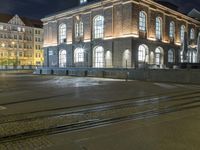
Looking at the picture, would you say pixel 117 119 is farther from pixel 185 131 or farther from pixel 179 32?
pixel 179 32

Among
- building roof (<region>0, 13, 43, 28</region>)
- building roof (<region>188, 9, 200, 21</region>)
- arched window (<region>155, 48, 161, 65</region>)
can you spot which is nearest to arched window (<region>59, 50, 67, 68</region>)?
arched window (<region>155, 48, 161, 65</region>)

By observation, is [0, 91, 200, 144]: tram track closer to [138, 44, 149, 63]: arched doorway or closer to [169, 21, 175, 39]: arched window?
[138, 44, 149, 63]: arched doorway

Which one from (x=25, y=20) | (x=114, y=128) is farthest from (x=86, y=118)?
(x=25, y=20)

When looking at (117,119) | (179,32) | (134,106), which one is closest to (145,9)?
(179,32)

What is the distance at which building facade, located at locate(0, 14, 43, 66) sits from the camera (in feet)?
286

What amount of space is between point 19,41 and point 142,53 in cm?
6126

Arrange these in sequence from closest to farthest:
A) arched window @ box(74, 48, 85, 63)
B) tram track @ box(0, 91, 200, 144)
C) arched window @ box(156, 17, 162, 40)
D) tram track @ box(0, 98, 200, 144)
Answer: tram track @ box(0, 98, 200, 144) < tram track @ box(0, 91, 200, 144) < arched window @ box(156, 17, 162, 40) < arched window @ box(74, 48, 85, 63)

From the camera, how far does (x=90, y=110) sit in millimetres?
10078

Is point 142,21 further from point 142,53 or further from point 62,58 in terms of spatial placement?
point 62,58

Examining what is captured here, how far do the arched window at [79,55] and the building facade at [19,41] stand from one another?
141 ft

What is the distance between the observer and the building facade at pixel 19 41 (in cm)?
8712

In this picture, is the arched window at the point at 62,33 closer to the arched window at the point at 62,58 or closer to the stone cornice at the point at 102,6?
the stone cornice at the point at 102,6

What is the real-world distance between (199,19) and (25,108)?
6373 cm

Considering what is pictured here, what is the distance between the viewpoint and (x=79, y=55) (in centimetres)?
5034
